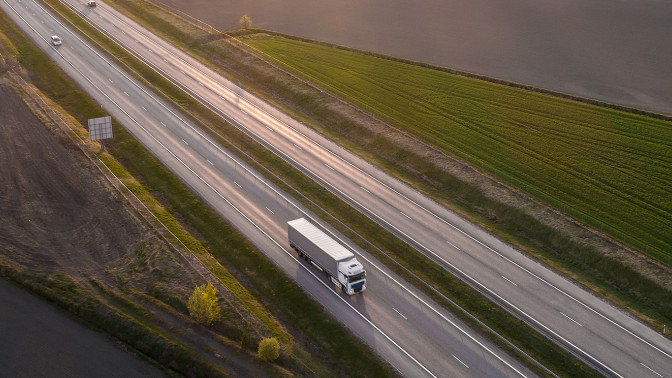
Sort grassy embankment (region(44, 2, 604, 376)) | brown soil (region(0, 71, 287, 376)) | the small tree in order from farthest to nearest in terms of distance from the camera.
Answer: brown soil (region(0, 71, 287, 376)), grassy embankment (region(44, 2, 604, 376)), the small tree

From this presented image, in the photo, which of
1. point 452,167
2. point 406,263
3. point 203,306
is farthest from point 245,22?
point 203,306

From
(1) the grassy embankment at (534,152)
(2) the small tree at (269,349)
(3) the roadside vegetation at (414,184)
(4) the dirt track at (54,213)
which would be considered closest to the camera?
(2) the small tree at (269,349)

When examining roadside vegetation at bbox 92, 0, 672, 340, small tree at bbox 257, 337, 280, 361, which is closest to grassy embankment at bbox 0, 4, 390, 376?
small tree at bbox 257, 337, 280, 361

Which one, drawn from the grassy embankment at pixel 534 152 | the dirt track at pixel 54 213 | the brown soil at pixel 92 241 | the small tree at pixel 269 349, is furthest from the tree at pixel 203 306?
the grassy embankment at pixel 534 152

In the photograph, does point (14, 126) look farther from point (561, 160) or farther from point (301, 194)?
point (561, 160)

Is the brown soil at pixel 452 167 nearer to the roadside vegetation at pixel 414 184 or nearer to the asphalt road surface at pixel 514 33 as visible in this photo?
the roadside vegetation at pixel 414 184

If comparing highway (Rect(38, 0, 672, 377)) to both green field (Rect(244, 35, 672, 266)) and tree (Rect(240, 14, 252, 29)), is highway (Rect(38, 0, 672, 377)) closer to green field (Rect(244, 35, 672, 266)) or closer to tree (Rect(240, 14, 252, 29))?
green field (Rect(244, 35, 672, 266))

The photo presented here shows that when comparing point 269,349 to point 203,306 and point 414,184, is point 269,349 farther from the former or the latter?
point 414,184
